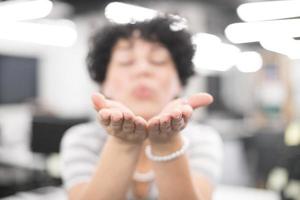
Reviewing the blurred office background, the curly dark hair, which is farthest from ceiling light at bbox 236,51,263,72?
the curly dark hair

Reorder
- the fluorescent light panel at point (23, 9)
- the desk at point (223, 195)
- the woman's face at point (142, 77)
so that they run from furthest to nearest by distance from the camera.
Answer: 1. the fluorescent light panel at point (23, 9)
2. the desk at point (223, 195)
3. the woman's face at point (142, 77)

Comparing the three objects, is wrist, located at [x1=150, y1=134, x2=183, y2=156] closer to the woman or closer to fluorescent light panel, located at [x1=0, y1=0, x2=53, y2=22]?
the woman

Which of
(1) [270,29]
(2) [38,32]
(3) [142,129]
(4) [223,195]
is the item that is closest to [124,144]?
(3) [142,129]

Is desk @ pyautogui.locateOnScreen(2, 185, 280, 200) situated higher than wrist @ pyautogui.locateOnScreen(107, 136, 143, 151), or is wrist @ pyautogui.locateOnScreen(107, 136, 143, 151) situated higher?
wrist @ pyautogui.locateOnScreen(107, 136, 143, 151)

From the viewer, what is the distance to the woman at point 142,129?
1.72 ft

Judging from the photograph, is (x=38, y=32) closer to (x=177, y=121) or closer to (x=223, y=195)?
(x=223, y=195)

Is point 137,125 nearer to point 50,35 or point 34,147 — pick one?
point 34,147

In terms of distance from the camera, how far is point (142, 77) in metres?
0.65

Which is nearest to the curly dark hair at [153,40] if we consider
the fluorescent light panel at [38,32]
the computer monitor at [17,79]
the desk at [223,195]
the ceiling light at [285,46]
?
the desk at [223,195]

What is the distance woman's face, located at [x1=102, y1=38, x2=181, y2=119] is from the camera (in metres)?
0.63

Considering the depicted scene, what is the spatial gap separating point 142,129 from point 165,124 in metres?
0.04

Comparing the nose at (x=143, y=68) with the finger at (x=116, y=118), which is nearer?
the finger at (x=116, y=118)

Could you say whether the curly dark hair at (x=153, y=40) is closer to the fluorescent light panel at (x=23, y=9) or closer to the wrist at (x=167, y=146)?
the wrist at (x=167, y=146)

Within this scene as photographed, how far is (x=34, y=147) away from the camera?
2.47 metres
